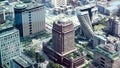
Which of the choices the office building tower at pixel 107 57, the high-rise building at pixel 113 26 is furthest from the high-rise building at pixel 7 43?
the high-rise building at pixel 113 26

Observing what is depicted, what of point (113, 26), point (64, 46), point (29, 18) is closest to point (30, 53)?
point (64, 46)

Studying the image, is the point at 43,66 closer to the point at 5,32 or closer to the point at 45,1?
the point at 5,32

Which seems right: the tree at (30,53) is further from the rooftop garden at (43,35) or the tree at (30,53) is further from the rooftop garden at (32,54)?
the rooftop garden at (43,35)

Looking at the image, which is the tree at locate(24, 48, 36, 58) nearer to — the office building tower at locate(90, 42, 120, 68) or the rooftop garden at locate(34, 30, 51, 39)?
the rooftop garden at locate(34, 30, 51, 39)

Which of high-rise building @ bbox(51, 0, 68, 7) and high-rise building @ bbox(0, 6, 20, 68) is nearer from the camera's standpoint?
high-rise building @ bbox(0, 6, 20, 68)

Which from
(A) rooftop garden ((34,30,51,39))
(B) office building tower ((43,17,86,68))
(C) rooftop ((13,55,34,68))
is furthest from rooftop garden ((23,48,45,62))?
(C) rooftop ((13,55,34,68))
